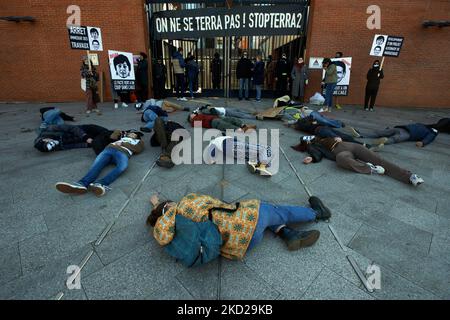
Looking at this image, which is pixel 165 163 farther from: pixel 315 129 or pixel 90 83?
pixel 90 83

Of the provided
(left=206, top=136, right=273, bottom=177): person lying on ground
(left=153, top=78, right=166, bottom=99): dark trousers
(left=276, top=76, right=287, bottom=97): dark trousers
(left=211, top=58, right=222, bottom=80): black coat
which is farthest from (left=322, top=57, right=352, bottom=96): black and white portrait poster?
(left=206, top=136, right=273, bottom=177): person lying on ground

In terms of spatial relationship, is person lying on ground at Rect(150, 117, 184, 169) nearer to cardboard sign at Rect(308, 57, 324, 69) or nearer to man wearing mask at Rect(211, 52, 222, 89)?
man wearing mask at Rect(211, 52, 222, 89)

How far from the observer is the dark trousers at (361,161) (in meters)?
3.69

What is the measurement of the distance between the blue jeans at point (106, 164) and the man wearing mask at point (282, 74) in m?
8.15

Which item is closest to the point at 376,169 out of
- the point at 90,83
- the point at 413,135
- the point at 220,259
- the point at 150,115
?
the point at 413,135

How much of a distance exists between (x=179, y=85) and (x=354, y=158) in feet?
27.6

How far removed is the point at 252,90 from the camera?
11.0m

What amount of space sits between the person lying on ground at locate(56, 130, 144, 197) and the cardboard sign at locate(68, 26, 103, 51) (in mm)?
4743

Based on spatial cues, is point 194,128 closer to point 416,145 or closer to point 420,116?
point 416,145

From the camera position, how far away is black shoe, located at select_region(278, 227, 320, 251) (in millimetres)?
2318

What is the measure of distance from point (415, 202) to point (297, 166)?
66.1 inches

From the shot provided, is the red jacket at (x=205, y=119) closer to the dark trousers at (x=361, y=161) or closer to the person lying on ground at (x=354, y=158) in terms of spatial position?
the person lying on ground at (x=354, y=158)

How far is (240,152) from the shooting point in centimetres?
419
